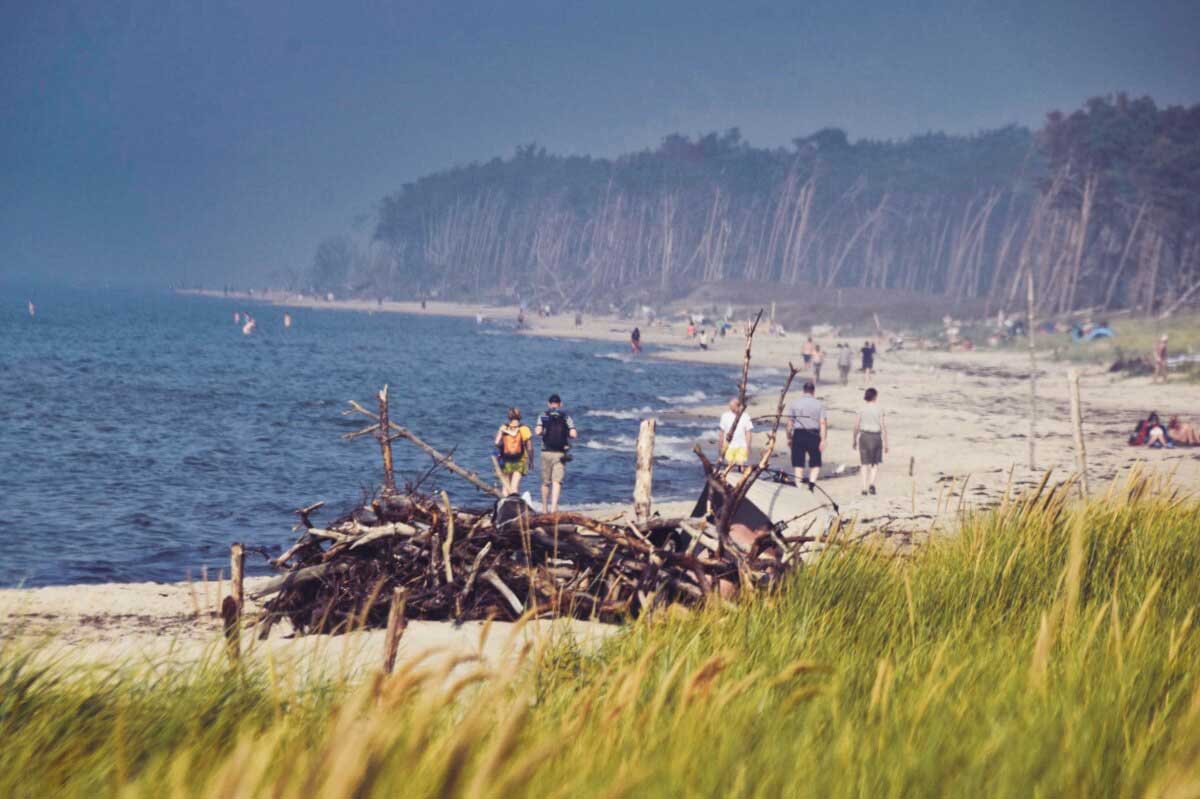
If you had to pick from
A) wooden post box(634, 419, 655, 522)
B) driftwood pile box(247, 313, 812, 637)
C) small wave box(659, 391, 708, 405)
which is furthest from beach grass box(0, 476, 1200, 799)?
small wave box(659, 391, 708, 405)

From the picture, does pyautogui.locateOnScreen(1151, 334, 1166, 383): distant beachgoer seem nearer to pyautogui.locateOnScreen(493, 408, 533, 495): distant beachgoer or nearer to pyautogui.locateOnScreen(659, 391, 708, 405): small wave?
pyautogui.locateOnScreen(659, 391, 708, 405): small wave

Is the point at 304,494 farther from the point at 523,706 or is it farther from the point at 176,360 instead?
the point at 176,360

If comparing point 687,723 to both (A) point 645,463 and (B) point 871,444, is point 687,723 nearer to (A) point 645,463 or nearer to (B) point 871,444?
(A) point 645,463

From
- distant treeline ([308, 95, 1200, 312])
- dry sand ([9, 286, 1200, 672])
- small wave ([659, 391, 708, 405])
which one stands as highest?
distant treeline ([308, 95, 1200, 312])

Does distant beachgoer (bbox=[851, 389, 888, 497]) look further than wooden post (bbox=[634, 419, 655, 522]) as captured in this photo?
Yes

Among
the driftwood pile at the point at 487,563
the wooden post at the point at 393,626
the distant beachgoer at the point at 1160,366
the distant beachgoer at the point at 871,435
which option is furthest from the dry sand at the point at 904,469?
the distant beachgoer at the point at 871,435

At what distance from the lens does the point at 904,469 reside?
22812mm

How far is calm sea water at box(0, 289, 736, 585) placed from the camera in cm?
1903

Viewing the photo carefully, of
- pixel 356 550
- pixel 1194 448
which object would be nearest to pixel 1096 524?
pixel 356 550

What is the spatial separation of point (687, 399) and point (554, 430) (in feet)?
90.6

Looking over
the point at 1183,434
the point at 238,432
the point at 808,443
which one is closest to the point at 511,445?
the point at 808,443

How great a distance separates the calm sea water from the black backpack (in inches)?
118

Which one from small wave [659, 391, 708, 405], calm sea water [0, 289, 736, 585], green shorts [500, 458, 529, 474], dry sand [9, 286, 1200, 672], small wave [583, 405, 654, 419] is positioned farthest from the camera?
small wave [659, 391, 708, 405]

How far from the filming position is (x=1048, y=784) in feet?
8.98
